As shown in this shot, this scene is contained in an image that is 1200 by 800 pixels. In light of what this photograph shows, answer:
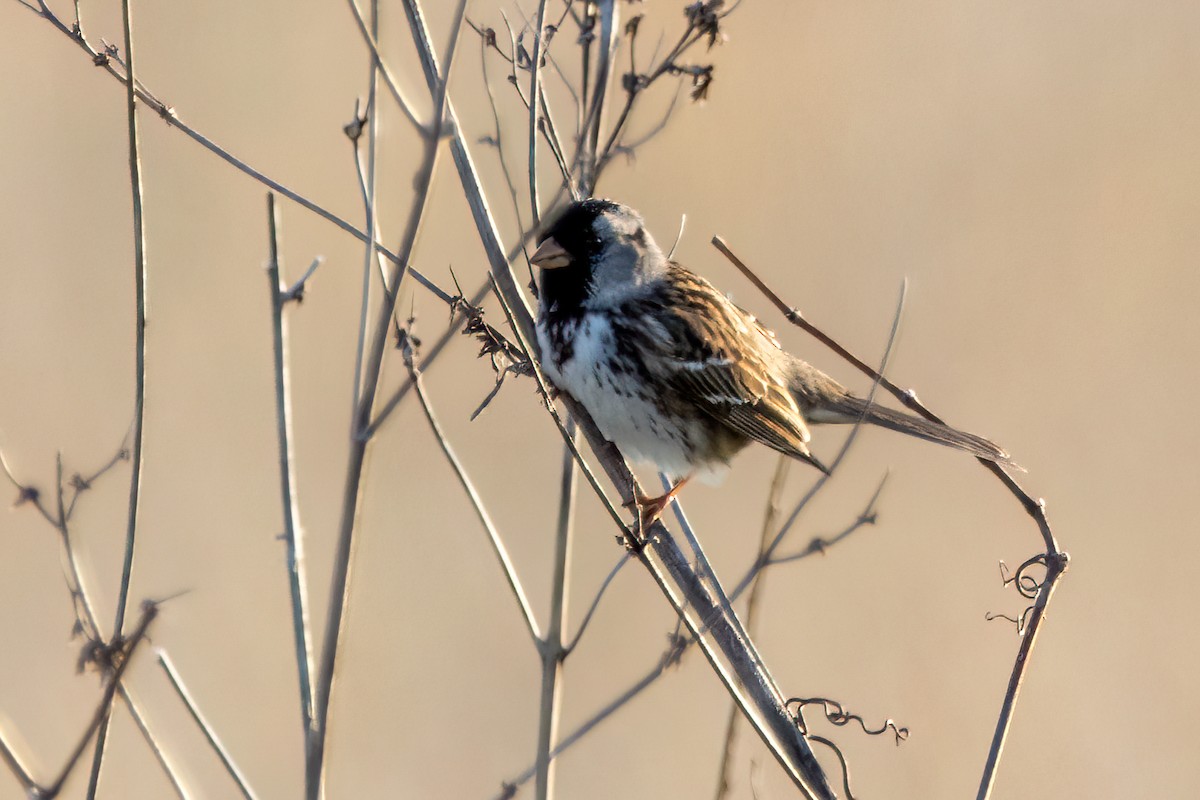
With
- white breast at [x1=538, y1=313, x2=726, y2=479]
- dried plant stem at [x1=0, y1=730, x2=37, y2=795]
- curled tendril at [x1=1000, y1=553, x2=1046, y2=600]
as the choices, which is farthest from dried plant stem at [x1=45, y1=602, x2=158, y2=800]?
white breast at [x1=538, y1=313, x2=726, y2=479]

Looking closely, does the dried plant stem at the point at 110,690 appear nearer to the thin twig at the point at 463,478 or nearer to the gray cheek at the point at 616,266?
the thin twig at the point at 463,478

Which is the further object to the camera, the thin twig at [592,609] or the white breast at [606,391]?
the white breast at [606,391]

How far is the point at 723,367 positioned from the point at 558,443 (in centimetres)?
235

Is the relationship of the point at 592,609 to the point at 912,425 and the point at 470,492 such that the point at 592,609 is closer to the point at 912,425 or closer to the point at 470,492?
the point at 470,492

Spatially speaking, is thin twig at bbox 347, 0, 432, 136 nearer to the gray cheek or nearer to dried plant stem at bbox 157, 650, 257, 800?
dried plant stem at bbox 157, 650, 257, 800

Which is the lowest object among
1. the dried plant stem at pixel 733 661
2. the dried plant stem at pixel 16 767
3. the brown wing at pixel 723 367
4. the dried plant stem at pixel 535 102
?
the dried plant stem at pixel 16 767

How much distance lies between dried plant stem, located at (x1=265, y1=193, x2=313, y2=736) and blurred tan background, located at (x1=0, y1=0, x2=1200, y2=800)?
2.17m

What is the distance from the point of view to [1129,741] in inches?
222

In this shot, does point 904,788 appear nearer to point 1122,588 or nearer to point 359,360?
point 1122,588

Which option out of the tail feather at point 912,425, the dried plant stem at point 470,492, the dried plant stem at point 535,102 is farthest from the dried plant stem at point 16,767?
the tail feather at point 912,425

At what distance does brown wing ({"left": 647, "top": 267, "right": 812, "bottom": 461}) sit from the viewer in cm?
372

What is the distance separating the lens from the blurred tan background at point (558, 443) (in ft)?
17.9

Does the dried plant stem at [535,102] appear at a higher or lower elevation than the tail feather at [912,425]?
lower

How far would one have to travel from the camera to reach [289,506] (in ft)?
7.45
